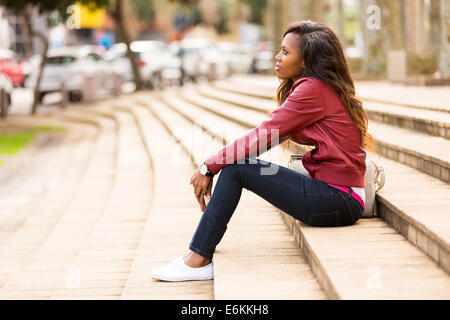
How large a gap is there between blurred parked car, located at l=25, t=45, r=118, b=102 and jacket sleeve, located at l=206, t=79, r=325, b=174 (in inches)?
755

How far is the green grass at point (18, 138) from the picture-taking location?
1478 cm

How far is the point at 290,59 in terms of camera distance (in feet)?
13.7

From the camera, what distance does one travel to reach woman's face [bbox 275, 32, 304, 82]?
4.16m

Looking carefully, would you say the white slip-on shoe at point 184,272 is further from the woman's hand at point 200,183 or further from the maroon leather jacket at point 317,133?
the maroon leather jacket at point 317,133

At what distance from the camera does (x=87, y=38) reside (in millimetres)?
64312

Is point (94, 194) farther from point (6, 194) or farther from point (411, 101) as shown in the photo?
point (411, 101)

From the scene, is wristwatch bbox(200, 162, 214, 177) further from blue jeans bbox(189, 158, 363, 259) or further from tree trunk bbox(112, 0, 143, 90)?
tree trunk bbox(112, 0, 143, 90)

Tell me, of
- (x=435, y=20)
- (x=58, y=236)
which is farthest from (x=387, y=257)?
(x=435, y=20)

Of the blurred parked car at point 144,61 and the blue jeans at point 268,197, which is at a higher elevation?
the blurred parked car at point 144,61

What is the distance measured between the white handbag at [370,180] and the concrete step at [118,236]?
1.39 metres

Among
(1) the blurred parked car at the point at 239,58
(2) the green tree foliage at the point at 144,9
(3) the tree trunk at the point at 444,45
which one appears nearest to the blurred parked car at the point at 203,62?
(1) the blurred parked car at the point at 239,58

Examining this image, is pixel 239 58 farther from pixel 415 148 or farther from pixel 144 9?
pixel 144 9

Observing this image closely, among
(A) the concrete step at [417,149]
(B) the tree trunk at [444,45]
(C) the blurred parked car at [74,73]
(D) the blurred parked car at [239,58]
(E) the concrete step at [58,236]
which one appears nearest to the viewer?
(A) the concrete step at [417,149]

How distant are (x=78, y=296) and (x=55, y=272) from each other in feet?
3.89
